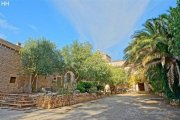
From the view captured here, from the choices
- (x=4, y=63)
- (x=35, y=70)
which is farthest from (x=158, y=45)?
(x=4, y=63)

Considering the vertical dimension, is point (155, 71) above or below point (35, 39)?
A: below

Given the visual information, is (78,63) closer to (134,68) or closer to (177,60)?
(134,68)

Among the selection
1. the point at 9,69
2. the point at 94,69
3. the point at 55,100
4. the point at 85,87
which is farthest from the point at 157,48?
the point at 9,69

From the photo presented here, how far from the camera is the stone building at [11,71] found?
2370 cm

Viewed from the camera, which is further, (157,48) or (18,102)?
(157,48)

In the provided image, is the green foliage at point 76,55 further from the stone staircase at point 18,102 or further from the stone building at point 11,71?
the stone staircase at point 18,102

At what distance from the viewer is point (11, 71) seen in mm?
25188

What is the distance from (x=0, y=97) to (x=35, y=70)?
22.0ft

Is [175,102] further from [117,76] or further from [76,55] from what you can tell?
[117,76]

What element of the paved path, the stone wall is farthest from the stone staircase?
the stone wall

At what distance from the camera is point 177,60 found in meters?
18.1

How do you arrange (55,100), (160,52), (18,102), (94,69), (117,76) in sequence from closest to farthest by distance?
(18,102), (55,100), (160,52), (94,69), (117,76)

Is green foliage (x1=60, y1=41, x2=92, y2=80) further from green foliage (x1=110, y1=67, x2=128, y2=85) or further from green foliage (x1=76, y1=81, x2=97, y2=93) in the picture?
green foliage (x1=110, y1=67, x2=128, y2=85)

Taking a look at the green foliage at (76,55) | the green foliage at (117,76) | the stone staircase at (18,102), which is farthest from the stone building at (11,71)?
the green foliage at (117,76)
